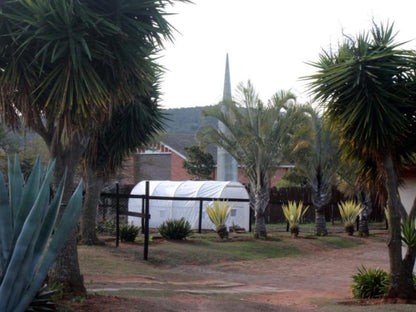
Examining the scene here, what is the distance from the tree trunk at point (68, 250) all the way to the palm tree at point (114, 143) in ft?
17.7

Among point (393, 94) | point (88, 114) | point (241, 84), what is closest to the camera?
point (88, 114)

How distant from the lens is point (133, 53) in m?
9.16

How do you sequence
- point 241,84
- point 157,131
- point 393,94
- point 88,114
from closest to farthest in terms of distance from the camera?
point 88,114 → point 393,94 → point 157,131 → point 241,84

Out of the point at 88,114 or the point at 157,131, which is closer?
the point at 88,114

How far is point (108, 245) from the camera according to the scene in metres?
18.8

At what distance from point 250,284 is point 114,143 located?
5.42 meters

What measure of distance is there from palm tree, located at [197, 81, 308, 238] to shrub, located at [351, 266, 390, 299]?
37.6ft

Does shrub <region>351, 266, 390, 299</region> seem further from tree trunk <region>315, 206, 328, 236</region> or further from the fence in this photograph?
tree trunk <region>315, 206, 328, 236</region>

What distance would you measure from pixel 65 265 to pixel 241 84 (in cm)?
1530

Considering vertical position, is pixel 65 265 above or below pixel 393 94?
below

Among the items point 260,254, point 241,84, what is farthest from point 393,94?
point 241,84

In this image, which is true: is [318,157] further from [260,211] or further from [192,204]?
[192,204]

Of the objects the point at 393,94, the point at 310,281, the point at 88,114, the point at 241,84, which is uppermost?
the point at 241,84

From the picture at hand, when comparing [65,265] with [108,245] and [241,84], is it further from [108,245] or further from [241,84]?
[241,84]
